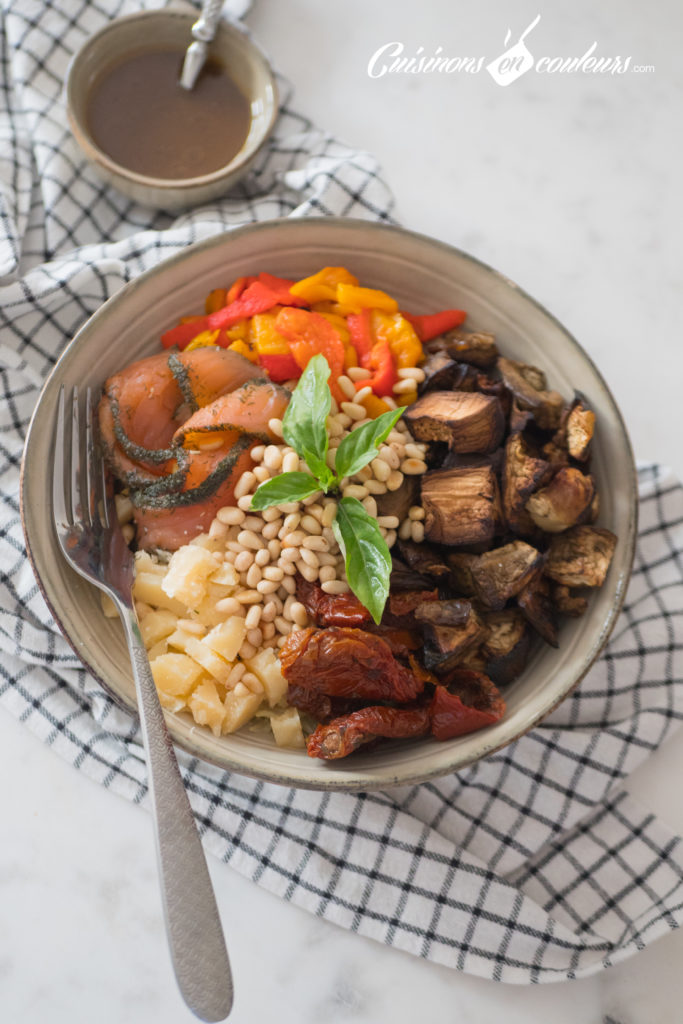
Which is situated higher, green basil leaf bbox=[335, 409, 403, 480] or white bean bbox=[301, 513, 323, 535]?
green basil leaf bbox=[335, 409, 403, 480]

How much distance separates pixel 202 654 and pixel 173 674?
0.33 ft

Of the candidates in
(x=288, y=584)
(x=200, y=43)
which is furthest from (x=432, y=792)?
(x=200, y=43)

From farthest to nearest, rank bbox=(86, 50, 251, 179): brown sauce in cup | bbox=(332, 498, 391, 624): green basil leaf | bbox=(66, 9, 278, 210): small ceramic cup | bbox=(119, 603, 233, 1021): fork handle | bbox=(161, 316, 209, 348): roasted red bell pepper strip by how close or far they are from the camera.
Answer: bbox=(86, 50, 251, 179): brown sauce in cup, bbox=(66, 9, 278, 210): small ceramic cup, bbox=(161, 316, 209, 348): roasted red bell pepper strip, bbox=(332, 498, 391, 624): green basil leaf, bbox=(119, 603, 233, 1021): fork handle

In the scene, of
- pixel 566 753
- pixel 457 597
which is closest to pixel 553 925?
pixel 566 753

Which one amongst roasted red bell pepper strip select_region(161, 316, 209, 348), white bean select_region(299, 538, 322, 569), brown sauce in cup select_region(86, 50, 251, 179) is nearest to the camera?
white bean select_region(299, 538, 322, 569)

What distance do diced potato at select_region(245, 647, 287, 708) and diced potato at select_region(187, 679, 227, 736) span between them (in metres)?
0.14

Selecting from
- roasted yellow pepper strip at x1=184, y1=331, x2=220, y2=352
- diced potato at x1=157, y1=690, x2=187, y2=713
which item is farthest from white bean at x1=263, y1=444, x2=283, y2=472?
diced potato at x1=157, y1=690, x2=187, y2=713

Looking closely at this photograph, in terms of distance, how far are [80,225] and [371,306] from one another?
1.29 m

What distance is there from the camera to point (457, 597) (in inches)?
106

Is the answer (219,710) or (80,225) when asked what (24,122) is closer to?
(80,225)

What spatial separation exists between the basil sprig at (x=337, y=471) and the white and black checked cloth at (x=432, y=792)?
91cm

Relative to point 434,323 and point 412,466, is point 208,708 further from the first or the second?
point 434,323

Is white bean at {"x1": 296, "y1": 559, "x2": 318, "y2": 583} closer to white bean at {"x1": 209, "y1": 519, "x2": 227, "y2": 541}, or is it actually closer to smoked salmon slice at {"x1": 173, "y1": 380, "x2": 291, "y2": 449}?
white bean at {"x1": 209, "y1": 519, "x2": 227, "y2": 541}

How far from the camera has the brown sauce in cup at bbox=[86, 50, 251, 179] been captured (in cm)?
331
